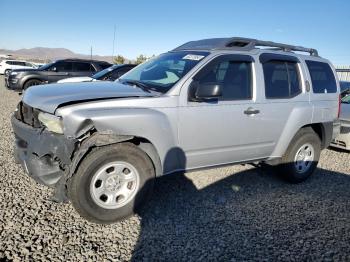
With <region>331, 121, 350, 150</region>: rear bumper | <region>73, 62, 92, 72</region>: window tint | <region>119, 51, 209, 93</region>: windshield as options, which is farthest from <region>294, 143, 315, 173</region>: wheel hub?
<region>73, 62, 92, 72</region>: window tint

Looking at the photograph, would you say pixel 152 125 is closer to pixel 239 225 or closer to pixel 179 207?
pixel 179 207

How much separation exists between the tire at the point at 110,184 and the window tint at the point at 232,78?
51.3 inches

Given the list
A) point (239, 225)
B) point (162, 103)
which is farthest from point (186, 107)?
point (239, 225)

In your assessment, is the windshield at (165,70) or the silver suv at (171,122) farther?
the windshield at (165,70)

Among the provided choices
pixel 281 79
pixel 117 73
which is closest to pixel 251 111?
pixel 281 79

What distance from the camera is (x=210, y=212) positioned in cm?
387

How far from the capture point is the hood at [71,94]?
10.6 feet

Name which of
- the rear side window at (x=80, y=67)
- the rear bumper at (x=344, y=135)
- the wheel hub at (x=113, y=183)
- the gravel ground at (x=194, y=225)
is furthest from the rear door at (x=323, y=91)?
the rear side window at (x=80, y=67)

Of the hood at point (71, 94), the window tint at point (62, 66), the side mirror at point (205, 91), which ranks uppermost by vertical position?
the window tint at point (62, 66)

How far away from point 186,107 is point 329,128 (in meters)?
2.89

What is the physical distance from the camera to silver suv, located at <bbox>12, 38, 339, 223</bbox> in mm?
3191

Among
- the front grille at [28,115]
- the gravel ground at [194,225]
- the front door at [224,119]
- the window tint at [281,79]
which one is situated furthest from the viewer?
the window tint at [281,79]

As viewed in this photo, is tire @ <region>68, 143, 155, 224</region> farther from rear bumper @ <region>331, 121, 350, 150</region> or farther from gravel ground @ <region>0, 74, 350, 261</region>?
rear bumper @ <region>331, 121, 350, 150</region>

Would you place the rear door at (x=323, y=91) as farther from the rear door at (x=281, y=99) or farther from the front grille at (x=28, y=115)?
the front grille at (x=28, y=115)
